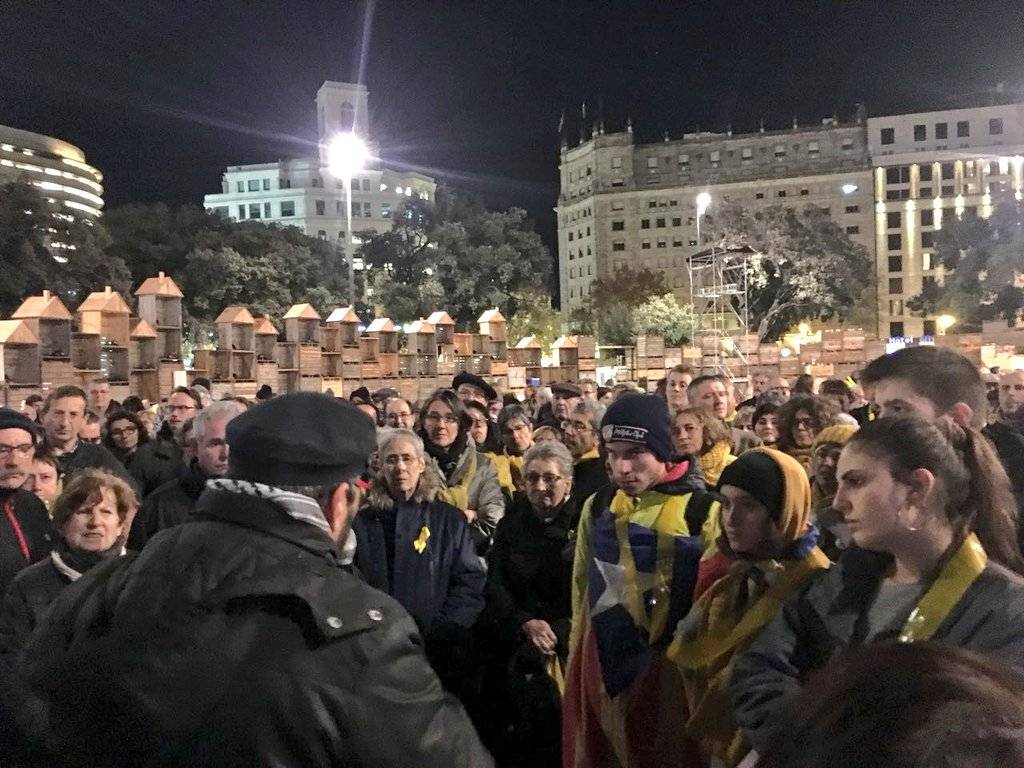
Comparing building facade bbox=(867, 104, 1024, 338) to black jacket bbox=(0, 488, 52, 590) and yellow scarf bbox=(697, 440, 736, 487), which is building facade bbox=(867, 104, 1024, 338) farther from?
black jacket bbox=(0, 488, 52, 590)

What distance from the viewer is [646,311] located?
4875cm

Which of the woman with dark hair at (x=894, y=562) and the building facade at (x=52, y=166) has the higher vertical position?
the building facade at (x=52, y=166)

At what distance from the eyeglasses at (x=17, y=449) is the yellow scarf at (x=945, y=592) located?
3784mm

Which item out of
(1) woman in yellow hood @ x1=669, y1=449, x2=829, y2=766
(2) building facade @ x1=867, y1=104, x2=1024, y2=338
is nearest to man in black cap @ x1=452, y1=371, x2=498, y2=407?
(1) woman in yellow hood @ x1=669, y1=449, x2=829, y2=766

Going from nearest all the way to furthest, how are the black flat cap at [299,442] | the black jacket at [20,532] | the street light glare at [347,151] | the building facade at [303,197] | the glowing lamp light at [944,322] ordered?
the black flat cap at [299,442]
the black jacket at [20,532]
the street light glare at [347,151]
the glowing lamp light at [944,322]
the building facade at [303,197]

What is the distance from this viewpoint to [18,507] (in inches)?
160

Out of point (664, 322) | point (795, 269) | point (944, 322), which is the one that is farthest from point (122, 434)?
point (944, 322)

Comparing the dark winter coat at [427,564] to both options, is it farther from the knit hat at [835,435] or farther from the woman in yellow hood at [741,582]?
the knit hat at [835,435]

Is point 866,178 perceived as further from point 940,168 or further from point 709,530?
point 709,530

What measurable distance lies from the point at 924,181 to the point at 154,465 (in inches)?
3060

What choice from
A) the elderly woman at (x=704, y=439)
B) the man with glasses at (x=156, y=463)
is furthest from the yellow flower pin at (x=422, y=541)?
the man with glasses at (x=156, y=463)

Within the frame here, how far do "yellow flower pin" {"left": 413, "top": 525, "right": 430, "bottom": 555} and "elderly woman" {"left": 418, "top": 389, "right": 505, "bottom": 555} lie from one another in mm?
1086

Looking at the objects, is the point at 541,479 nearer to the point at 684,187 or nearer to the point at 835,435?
the point at 835,435

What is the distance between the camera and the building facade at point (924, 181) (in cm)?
7200
